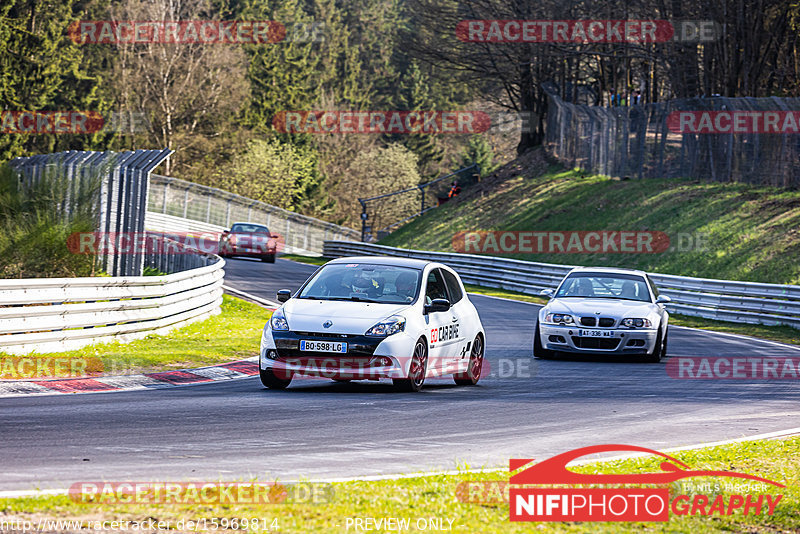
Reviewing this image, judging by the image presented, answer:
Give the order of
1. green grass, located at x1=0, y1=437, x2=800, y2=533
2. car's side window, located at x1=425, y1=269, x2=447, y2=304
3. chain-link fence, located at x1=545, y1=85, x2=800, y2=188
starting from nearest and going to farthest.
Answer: green grass, located at x1=0, y1=437, x2=800, y2=533, car's side window, located at x1=425, y1=269, x2=447, y2=304, chain-link fence, located at x1=545, y1=85, x2=800, y2=188

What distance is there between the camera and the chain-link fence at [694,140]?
3272 cm

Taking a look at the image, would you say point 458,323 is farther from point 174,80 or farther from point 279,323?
point 174,80

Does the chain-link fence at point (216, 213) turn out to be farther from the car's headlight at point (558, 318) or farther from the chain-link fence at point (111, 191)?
the car's headlight at point (558, 318)

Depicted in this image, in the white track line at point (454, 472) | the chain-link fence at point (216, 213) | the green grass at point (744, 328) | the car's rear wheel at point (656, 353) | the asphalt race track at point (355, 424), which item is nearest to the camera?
the white track line at point (454, 472)

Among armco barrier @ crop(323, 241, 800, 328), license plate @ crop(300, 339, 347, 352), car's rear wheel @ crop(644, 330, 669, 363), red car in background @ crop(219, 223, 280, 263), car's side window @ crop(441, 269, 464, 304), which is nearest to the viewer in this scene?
license plate @ crop(300, 339, 347, 352)

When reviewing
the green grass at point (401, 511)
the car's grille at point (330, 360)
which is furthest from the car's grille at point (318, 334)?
the green grass at point (401, 511)

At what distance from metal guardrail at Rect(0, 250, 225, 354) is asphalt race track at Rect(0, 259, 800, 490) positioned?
8.55 ft

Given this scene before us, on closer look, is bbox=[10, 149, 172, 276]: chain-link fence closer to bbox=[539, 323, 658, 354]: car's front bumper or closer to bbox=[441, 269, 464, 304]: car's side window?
bbox=[441, 269, 464, 304]: car's side window

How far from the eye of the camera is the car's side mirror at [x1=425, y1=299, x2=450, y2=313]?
12188 millimetres

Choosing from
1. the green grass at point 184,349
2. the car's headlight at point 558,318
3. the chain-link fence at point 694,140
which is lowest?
the green grass at point 184,349

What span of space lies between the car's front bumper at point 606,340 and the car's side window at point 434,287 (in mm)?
4001

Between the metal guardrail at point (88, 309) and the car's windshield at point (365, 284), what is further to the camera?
the metal guardrail at point (88, 309)

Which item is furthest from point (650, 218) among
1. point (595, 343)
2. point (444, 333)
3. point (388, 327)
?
point (388, 327)

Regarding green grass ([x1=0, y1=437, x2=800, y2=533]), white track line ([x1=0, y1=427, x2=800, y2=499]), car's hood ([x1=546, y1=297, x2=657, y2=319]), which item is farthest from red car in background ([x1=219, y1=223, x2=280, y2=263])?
green grass ([x1=0, y1=437, x2=800, y2=533])
